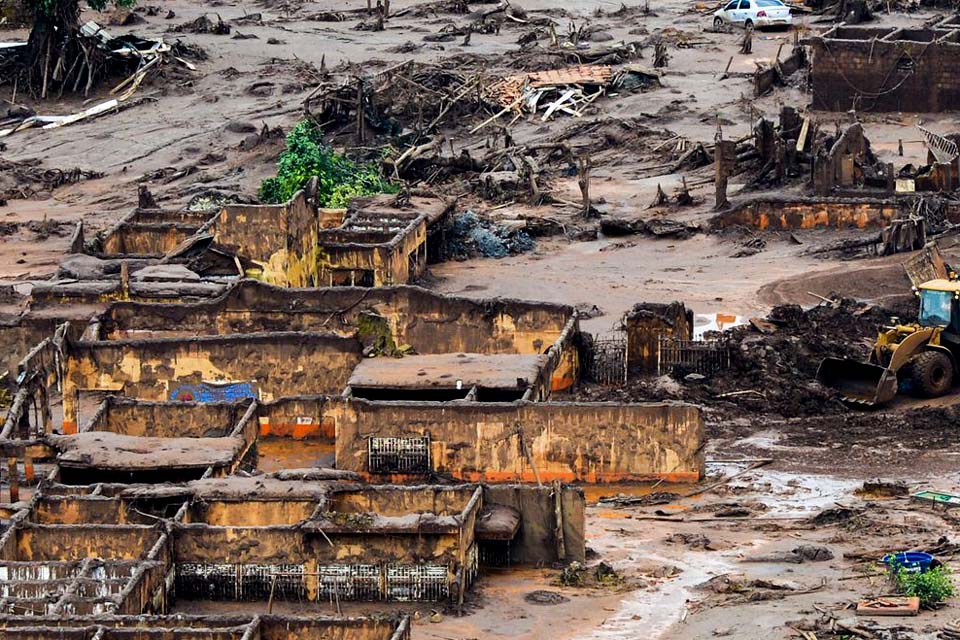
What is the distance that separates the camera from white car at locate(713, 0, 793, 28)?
61906 millimetres

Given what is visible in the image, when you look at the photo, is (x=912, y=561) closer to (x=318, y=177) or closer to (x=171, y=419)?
(x=171, y=419)

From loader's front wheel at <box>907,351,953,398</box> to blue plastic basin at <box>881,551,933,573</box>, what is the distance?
25.2 feet

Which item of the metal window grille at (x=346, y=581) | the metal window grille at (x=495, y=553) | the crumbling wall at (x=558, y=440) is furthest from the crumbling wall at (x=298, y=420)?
the metal window grille at (x=346, y=581)

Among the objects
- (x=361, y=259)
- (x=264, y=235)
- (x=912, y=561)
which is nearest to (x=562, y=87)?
(x=361, y=259)

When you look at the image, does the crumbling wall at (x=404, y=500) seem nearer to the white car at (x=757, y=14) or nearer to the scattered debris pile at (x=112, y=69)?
the scattered debris pile at (x=112, y=69)

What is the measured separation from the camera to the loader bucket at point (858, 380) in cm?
3369

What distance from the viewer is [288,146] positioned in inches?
1828

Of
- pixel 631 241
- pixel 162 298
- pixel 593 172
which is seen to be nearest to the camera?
pixel 162 298

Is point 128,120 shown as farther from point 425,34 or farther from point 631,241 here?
point 631,241

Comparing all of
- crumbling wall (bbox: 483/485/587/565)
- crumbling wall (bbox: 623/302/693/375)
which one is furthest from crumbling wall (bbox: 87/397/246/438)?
crumbling wall (bbox: 623/302/693/375)

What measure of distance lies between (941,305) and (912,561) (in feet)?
27.8

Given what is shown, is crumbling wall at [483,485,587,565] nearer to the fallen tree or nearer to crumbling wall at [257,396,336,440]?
crumbling wall at [257,396,336,440]

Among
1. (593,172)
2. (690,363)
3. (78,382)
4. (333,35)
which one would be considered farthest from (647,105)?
(78,382)

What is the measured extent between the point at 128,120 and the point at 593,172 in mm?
13248
